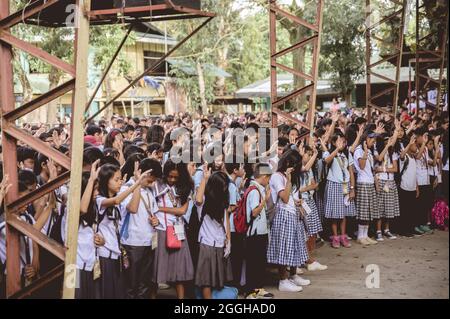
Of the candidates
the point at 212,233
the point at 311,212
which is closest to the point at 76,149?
the point at 212,233

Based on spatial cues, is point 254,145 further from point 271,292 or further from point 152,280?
point 152,280

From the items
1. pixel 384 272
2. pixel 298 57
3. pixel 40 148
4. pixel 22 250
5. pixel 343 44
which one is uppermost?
pixel 343 44

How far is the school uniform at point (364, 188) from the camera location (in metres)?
8.02

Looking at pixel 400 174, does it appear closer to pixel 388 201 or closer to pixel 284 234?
pixel 388 201

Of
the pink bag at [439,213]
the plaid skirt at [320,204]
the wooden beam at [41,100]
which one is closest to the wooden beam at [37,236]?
the wooden beam at [41,100]

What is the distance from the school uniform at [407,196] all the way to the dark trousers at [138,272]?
4970mm

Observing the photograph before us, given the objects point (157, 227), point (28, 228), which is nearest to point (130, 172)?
point (157, 227)

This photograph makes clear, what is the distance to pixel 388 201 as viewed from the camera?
827 cm

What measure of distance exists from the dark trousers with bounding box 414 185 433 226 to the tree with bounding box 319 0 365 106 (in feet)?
46.3

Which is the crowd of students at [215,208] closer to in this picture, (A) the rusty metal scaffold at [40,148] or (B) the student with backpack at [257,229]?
(B) the student with backpack at [257,229]

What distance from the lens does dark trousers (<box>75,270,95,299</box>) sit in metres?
4.50

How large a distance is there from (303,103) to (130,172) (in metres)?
18.0

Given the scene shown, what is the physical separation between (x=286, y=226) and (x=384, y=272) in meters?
1.70

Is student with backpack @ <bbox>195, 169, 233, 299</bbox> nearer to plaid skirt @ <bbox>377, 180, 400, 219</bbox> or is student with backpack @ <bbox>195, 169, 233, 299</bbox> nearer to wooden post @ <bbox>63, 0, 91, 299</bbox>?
wooden post @ <bbox>63, 0, 91, 299</bbox>
